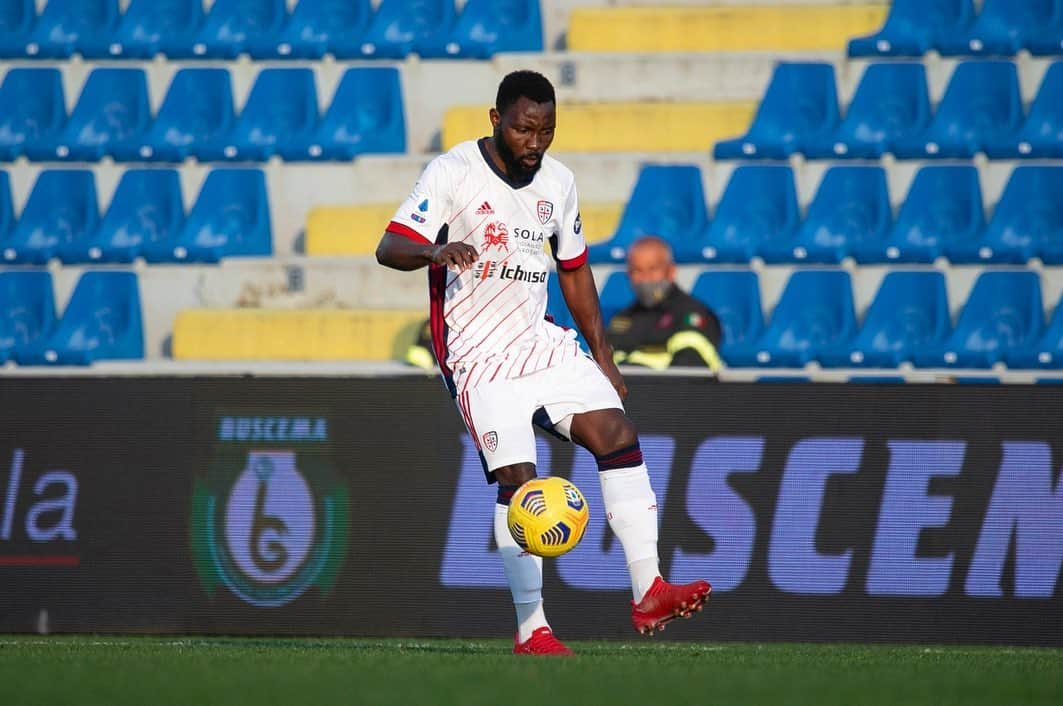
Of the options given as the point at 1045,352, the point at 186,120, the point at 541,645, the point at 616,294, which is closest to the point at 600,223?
the point at 616,294

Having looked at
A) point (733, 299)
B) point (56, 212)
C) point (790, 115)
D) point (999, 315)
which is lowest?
point (999, 315)

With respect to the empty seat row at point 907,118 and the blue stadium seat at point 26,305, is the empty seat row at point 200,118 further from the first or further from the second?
the empty seat row at point 907,118

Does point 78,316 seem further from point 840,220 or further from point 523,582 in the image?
point 523,582

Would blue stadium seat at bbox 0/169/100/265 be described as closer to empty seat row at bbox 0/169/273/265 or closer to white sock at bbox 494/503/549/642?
empty seat row at bbox 0/169/273/265

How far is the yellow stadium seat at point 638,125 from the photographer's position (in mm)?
13797

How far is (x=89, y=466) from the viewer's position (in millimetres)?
9703

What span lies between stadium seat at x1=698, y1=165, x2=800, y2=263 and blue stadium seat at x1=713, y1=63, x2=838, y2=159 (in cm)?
25

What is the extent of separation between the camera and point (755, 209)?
13.1m

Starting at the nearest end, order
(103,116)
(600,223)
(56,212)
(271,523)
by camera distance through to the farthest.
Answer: (271,523) < (600,223) < (56,212) < (103,116)

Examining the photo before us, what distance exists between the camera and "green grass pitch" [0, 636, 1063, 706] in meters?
4.92

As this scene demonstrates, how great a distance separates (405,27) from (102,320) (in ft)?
11.8

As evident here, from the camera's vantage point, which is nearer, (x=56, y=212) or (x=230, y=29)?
(x=56, y=212)

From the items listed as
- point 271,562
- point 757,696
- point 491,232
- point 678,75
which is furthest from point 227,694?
point 678,75

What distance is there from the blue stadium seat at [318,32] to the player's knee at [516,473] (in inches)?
318
